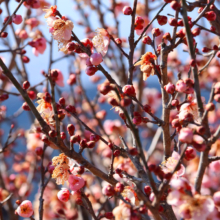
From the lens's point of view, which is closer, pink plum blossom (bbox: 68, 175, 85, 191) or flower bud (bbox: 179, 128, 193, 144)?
flower bud (bbox: 179, 128, 193, 144)

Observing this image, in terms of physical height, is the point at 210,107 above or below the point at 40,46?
below

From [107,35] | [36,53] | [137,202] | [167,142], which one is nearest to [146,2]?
[36,53]

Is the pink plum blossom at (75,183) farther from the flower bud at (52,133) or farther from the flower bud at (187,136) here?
the flower bud at (187,136)

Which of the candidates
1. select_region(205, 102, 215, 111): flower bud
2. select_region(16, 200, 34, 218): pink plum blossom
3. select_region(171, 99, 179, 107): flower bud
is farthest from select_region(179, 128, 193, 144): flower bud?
select_region(16, 200, 34, 218): pink plum blossom

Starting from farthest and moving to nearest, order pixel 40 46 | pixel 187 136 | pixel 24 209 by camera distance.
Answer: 1. pixel 40 46
2. pixel 24 209
3. pixel 187 136

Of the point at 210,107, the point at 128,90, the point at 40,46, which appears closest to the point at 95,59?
the point at 128,90

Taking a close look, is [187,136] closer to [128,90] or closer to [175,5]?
[128,90]

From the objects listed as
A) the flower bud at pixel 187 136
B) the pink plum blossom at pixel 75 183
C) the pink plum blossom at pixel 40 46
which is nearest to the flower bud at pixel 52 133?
the pink plum blossom at pixel 75 183

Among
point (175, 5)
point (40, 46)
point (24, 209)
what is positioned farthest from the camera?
point (40, 46)

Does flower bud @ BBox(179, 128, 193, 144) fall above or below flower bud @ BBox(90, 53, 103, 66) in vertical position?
below

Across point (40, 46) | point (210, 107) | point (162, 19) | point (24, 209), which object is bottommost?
point (24, 209)

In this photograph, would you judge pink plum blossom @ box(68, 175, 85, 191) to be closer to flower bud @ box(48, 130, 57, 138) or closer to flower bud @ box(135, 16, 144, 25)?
flower bud @ box(48, 130, 57, 138)

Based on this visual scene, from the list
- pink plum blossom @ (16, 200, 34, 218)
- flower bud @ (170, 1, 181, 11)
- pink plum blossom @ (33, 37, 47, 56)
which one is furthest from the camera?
pink plum blossom @ (33, 37, 47, 56)

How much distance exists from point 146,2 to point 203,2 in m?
1.29
